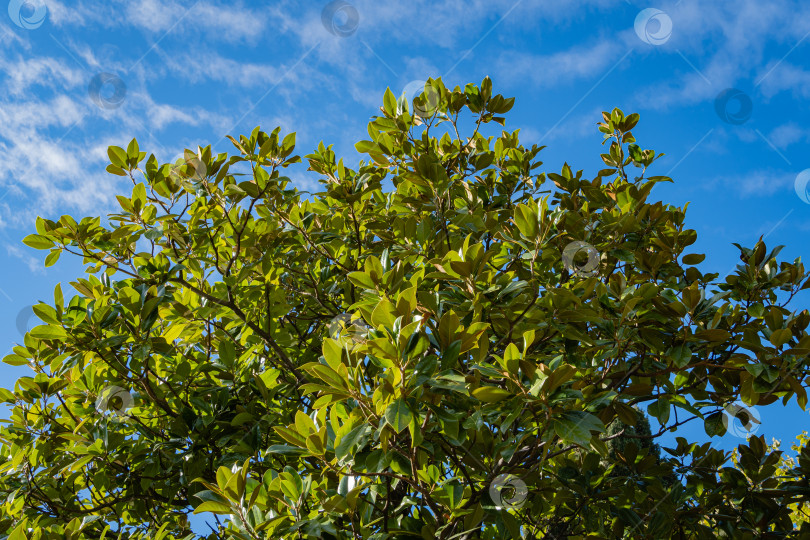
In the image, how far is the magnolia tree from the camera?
2.26 m

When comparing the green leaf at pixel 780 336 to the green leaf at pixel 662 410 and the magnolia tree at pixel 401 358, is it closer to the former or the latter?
the magnolia tree at pixel 401 358

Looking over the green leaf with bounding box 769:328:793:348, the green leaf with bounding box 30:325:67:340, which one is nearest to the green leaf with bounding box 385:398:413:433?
the green leaf with bounding box 30:325:67:340

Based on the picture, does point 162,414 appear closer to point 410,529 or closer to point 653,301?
point 410,529

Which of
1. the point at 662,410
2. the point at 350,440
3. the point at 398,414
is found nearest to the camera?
the point at 398,414

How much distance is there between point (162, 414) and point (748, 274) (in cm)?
378

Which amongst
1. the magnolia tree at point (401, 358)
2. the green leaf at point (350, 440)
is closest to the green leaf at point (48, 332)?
the magnolia tree at point (401, 358)

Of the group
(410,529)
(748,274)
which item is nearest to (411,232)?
(410,529)

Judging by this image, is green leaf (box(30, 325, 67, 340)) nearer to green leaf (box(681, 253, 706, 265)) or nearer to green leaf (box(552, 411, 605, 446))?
green leaf (box(552, 411, 605, 446))

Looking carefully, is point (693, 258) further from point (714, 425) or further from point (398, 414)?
point (398, 414)

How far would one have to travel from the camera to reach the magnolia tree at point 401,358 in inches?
88.8

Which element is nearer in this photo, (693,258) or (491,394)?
(491,394)

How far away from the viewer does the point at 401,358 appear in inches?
75.4

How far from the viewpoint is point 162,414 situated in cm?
359

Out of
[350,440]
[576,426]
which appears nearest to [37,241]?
[350,440]
